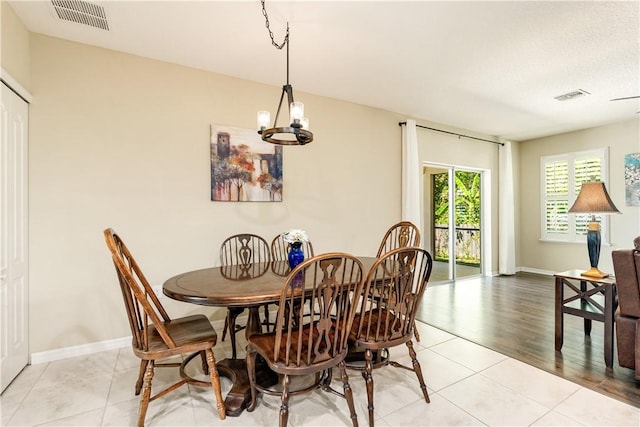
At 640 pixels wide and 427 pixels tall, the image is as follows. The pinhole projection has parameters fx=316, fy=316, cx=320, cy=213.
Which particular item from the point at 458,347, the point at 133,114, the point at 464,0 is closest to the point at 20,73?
the point at 133,114

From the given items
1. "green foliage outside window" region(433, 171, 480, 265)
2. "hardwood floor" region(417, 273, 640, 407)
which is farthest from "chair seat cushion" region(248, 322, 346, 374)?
"green foliage outside window" region(433, 171, 480, 265)

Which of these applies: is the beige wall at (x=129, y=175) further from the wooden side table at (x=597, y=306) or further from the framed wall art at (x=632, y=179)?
the framed wall art at (x=632, y=179)

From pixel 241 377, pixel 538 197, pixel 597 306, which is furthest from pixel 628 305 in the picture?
pixel 538 197

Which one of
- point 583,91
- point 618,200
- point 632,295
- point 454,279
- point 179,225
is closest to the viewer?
point 632,295

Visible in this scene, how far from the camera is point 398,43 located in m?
2.75

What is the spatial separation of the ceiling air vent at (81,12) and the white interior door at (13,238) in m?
0.68

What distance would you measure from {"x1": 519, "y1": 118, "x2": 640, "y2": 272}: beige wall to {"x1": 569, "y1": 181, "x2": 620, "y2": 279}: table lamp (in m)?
3.09

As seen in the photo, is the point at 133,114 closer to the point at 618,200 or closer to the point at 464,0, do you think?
the point at 464,0

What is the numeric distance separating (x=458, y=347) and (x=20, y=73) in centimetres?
423

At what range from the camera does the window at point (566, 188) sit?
5.32 meters

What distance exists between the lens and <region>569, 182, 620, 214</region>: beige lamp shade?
2.83m

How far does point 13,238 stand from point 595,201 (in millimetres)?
4810

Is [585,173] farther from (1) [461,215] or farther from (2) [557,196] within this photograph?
(1) [461,215]

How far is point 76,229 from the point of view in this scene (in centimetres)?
273
